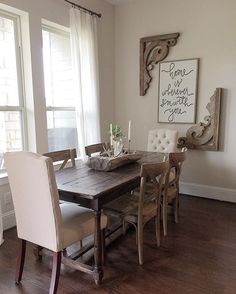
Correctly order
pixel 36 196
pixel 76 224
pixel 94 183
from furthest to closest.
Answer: pixel 94 183
pixel 76 224
pixel 36 196

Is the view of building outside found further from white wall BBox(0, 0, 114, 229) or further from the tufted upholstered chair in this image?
the tufted upholstered chair

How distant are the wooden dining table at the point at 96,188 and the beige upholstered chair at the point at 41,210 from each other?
15 cm

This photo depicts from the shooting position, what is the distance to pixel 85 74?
12.3 ft

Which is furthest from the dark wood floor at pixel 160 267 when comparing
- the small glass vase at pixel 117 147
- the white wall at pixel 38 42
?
the small glass vase at pixel 117 147

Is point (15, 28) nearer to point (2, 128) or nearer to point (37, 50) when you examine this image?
point (37, 50)

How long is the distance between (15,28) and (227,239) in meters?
3.30

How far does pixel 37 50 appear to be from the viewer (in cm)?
312

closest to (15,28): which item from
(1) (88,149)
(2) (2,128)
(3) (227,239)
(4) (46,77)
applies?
(4) (46,77)

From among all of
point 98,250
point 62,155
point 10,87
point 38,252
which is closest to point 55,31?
point 10,87

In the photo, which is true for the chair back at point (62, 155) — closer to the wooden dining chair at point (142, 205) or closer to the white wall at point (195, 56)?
the wooden dining chair at point (142, 205)

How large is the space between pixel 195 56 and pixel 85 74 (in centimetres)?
160

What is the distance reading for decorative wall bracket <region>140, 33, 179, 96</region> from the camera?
390cm

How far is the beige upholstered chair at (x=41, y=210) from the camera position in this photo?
1.69m

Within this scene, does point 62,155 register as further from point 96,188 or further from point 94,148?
point 96,188
